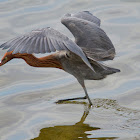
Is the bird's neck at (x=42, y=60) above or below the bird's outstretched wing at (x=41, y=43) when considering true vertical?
below

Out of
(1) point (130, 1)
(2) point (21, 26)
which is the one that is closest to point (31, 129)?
(2) point (21, 26)

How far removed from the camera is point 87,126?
6.55m

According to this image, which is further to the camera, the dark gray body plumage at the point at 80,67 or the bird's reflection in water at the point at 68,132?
the dark gray body plumage at the point at 80,67

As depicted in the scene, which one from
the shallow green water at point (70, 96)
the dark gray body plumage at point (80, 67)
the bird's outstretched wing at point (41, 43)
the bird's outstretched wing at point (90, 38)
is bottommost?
the shallow green water at point (70, 96)

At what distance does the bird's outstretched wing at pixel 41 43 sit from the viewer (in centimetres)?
601

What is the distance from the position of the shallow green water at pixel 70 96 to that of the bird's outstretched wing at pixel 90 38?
79 centimetres

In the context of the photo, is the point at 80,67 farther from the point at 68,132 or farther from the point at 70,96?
the point at 68,132

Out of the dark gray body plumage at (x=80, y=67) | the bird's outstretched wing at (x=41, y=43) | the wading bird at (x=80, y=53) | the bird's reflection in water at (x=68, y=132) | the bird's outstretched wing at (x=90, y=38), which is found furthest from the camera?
the bird's outstretched wing at (x=90, y=38)

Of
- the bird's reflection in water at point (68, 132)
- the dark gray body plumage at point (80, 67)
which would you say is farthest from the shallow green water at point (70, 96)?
the dark gray body plumage at point (80, 67)

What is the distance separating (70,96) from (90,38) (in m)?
1.03

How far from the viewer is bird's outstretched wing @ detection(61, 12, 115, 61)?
718 cm

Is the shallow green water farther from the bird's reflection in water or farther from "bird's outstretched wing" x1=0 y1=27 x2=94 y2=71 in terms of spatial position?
"bird's outstretched wing" x1=0 y1=27 x2=94 y2=71

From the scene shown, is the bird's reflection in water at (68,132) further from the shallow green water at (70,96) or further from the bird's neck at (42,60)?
the bird's neck at (42,60)

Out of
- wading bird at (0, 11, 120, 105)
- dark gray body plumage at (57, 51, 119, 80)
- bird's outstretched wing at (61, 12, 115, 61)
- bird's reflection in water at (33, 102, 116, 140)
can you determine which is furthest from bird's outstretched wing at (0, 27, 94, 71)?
bird's reflection in water at (33, 102, 116, 140)
